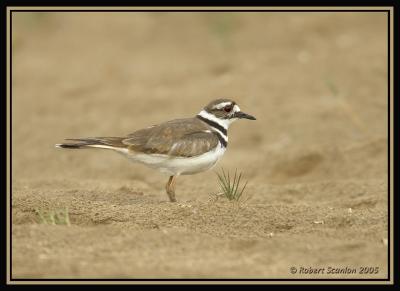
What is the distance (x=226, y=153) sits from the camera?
973cm

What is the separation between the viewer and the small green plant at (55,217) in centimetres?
541

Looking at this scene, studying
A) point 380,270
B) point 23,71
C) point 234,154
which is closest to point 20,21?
point 23,71

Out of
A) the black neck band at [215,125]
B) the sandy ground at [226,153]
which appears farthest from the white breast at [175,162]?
the black neck band at [215,125]

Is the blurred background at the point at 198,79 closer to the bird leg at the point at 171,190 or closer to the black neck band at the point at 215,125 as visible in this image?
the black neck band at the point at 215,125

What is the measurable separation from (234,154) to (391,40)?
369 centimetres

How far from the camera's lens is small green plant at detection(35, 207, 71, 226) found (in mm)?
5410

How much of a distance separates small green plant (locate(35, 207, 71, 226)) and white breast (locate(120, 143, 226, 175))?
3.89ft

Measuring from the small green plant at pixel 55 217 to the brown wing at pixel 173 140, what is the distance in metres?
1.20

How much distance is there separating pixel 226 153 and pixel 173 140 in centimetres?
301

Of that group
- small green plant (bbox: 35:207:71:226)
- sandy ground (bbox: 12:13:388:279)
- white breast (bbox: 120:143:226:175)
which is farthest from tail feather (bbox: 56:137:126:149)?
small green plant (bbox: 35:207:71:226)

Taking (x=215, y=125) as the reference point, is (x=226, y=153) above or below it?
below

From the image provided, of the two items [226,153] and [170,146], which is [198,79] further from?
[170,146]

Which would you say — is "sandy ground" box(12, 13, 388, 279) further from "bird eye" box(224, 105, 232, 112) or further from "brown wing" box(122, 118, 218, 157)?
"bird eye" box(224, 105, 232, 112)

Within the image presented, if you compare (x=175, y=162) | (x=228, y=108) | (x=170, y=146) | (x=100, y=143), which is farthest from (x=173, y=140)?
(x=228, y=108)
